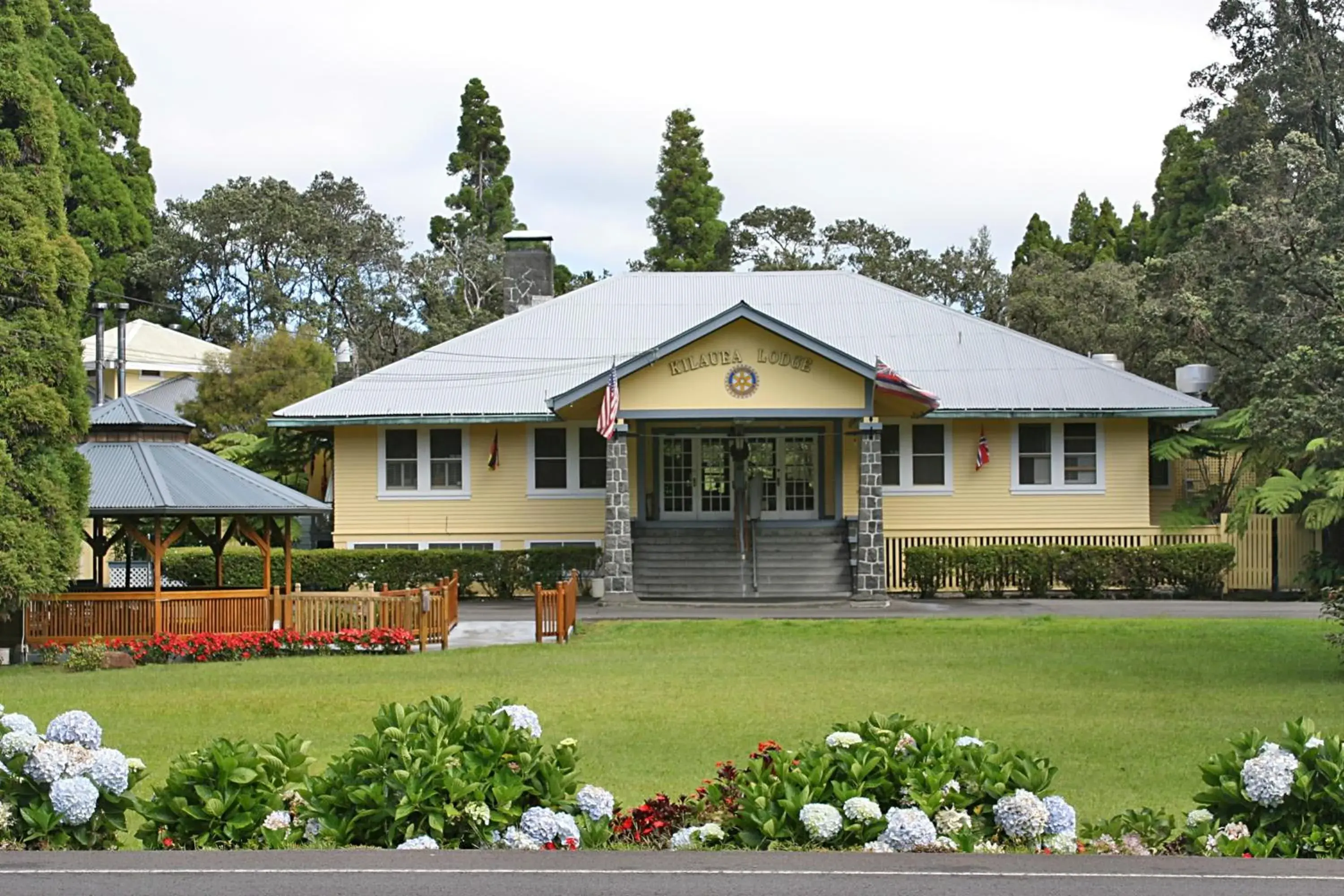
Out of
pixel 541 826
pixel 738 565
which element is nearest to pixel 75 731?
pixel 541 826

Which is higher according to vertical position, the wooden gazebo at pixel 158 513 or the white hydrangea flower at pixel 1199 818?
the wooden gazebo at pixel 158 513

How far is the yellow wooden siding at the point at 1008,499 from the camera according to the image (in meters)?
36.6

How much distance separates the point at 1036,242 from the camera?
75250 millimetres

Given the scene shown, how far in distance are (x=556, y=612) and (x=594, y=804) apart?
15529 millimetres

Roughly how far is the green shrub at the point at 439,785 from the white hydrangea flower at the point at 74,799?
1.27 m

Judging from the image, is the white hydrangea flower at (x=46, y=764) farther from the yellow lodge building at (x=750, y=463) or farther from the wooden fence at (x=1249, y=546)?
the wooden fence at (x=1249, y=546)

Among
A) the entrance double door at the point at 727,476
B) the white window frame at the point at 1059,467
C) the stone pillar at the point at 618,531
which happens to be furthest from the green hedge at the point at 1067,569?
the stone pillar at the point at 618,531

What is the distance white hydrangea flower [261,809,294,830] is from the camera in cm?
968

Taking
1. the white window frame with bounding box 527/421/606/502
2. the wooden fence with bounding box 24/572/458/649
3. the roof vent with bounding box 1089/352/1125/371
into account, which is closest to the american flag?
the white window frame with bounding box 527/421/606/502

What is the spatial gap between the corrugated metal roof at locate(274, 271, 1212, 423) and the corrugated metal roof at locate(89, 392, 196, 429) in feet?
32.5

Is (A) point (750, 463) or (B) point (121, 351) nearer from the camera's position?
(A) point (750, 463)

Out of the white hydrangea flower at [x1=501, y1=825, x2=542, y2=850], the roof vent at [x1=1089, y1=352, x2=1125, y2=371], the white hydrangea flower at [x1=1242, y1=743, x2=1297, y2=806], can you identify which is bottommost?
the white hydrangea flower at [x1=501, y1=825, x2=542, y2=850]

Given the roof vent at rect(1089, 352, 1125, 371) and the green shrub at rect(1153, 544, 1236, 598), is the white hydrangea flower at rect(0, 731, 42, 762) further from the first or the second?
the roof vent at rect(1089, 352, 1125, 371)

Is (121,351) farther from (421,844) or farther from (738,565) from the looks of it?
(421,844)
